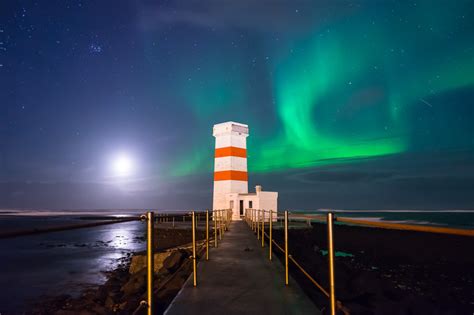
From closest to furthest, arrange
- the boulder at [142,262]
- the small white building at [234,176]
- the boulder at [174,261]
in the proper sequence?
the boulder at [174,261], the boulder at [142,262], the small white building at [234,176]

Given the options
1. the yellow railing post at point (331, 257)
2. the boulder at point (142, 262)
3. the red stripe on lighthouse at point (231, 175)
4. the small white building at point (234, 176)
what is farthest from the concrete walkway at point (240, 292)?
the red stripe on lighthouse at point (231, 175)

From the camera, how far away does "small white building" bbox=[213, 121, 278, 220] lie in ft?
62.6

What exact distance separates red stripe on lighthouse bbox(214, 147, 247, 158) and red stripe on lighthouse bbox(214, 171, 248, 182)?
39.8 inches

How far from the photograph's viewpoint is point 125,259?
19.2m

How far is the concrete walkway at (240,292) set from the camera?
342cm

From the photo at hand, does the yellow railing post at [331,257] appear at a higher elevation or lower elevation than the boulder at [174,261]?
higher

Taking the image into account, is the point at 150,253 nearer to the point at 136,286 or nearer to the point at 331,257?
the point at 331,257

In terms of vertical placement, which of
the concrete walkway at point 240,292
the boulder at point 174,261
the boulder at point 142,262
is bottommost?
the boulder at point 142,262

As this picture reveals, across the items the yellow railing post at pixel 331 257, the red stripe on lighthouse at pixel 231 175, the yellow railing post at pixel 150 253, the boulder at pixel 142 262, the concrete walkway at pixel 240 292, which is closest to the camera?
the yellow railing post at pixel 331 257

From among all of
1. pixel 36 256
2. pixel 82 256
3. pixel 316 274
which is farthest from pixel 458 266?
pixel 36 256

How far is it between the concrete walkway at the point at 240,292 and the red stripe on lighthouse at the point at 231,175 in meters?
13.0

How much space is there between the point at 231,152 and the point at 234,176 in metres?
1.39

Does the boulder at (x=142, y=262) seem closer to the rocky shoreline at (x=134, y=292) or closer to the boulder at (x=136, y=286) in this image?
the rocky shoreline at (x=134, y=292)

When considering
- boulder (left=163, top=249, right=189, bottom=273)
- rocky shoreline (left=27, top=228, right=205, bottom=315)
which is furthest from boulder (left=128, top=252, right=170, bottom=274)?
boulder (left=163, top=249, right=189, bottom=273)
